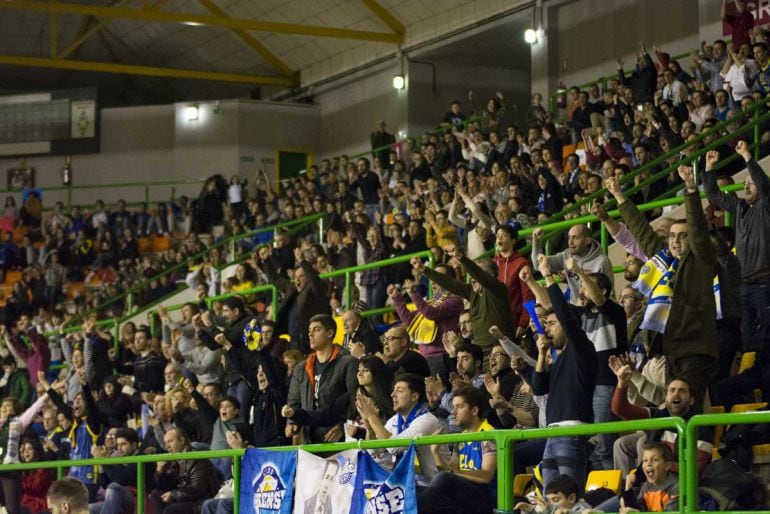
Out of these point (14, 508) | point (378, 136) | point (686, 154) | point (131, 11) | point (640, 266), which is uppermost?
point (131, 11)

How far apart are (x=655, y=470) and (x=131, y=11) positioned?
19.6 m

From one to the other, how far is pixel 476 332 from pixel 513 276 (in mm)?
602

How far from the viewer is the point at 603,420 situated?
26.9 feet

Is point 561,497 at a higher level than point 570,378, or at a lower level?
lower

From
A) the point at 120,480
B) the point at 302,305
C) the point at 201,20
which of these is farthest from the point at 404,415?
the point at 201,20

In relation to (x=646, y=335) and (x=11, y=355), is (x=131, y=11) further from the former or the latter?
(x=646, y=335)

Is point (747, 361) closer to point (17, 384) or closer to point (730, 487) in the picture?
point (730, 487)

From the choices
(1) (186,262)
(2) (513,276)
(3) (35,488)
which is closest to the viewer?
(2) (513,276)

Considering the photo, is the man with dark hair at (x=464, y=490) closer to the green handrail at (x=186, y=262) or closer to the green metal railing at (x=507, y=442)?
the green metal railing at (x=507, y=442)

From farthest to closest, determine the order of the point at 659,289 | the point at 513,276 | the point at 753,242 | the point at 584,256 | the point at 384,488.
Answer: the point at 513,276, the point at 584,256, the point at 753,242, the point at 659,289, the point at 384,488

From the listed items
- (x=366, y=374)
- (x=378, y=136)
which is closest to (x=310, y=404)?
(x=366, y=374)

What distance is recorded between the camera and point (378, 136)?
25.2 metres

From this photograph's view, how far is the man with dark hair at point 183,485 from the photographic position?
993 centimetres

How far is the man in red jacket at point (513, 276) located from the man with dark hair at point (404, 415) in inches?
96.6
